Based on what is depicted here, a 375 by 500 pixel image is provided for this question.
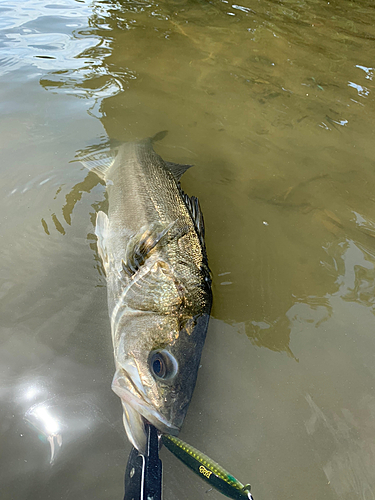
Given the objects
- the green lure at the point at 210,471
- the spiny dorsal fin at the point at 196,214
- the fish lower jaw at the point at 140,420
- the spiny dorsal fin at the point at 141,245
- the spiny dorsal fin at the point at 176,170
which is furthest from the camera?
the spiny dorsal fin at the point at 176,170

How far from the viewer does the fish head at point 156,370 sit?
1638mm

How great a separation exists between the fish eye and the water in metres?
0.36

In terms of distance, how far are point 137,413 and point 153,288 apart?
778 mm

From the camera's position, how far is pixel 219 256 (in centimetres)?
286

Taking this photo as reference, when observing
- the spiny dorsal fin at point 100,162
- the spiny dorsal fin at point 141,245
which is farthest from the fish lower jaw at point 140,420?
the spiny dorsal fin at point 100,162

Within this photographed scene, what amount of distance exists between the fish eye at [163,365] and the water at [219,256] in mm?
363

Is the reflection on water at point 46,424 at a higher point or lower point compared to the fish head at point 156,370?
lower

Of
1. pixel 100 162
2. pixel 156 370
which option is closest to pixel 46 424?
pixel 156 370

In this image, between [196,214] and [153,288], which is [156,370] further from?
[196,214]

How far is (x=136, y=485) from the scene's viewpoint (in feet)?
4.85

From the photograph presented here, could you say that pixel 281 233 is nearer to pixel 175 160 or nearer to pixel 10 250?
pixel 175 160

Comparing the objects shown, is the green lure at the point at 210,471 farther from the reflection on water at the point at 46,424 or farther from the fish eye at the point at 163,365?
the reflection on water at the point at 46,424

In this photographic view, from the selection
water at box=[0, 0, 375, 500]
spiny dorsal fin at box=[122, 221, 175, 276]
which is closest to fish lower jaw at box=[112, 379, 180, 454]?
water at box=[0, 0, 375, 500]

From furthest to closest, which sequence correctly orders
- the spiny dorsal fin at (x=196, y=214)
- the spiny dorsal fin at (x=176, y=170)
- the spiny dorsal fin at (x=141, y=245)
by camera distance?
the spiny dorsal fin at (x=176, y=170) < the spiny dorsal fin at (x=196, y=214) < the spiny dorsal fin at (x=141, y=245)
